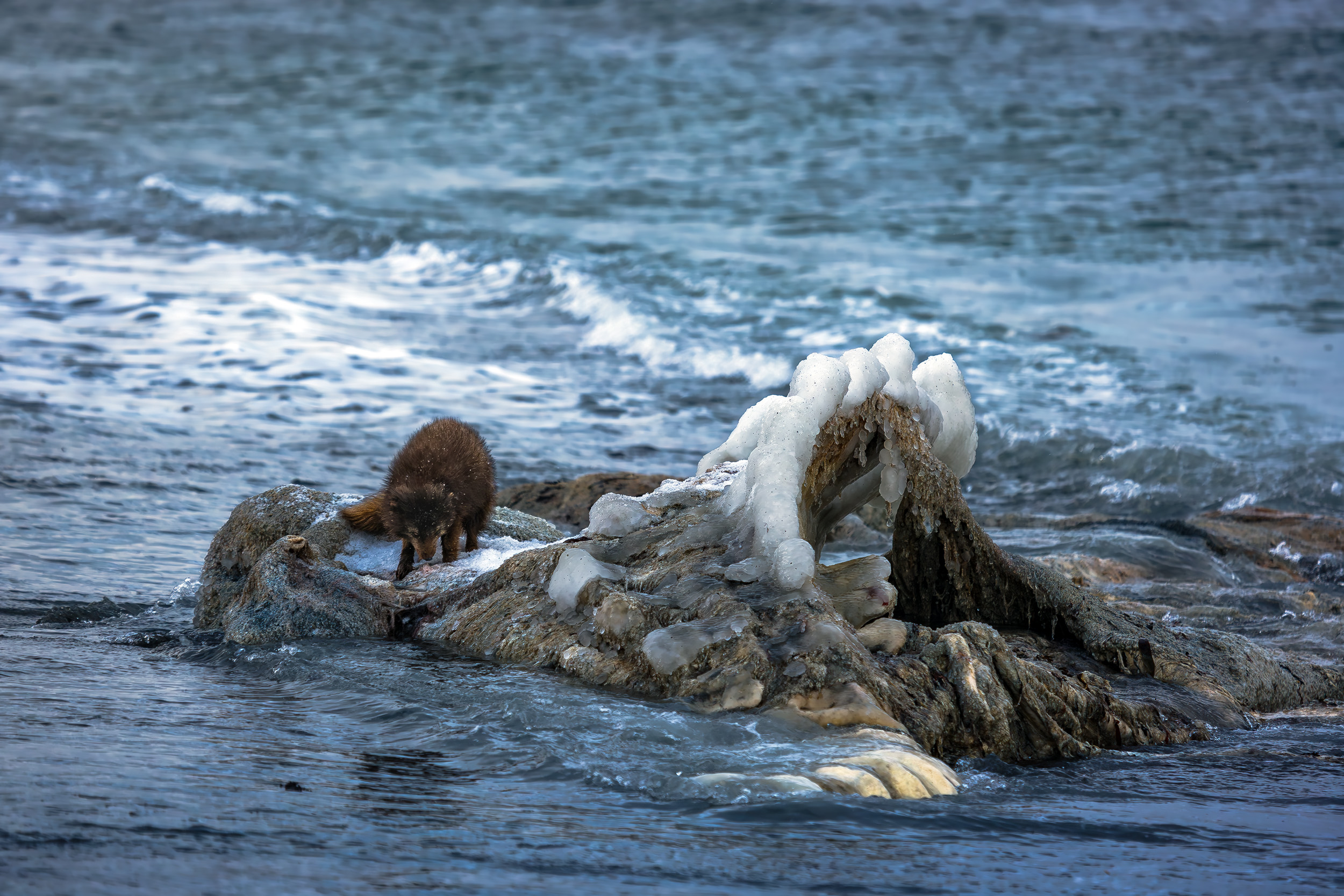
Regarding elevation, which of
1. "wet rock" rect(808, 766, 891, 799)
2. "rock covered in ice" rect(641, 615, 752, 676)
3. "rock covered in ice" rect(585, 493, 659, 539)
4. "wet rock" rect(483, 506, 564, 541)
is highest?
"rock covered in ice" rect(585, 493, 659, 539)

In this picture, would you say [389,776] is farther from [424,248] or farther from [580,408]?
[424,248]

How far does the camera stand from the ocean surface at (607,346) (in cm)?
319

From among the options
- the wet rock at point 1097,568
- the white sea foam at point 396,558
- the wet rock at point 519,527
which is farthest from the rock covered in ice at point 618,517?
the wet rock at point 1097,568

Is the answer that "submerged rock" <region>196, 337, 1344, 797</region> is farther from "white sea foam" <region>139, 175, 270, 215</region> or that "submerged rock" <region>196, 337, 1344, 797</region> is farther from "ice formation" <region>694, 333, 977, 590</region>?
"white sea foam" <region>139, 175, 270, 215</region>

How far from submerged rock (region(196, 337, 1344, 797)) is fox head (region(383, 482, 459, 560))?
0.59 feet

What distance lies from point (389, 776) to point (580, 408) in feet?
26.5

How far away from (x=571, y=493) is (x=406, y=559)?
2.43 metres

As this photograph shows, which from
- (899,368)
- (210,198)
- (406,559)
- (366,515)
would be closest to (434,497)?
(406,559)

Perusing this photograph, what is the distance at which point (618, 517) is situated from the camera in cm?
486

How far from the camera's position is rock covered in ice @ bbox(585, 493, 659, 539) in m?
4.85

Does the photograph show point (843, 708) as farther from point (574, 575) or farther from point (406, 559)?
point (406, 559)

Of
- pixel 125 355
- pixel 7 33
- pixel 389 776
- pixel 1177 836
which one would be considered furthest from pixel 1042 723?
pixel 7 33

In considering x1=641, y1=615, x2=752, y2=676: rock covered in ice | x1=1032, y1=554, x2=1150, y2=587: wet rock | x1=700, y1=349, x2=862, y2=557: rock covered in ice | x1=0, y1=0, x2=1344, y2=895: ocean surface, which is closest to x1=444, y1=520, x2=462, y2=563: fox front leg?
x1=0, y1=0, x2=1344, y2=895: ocean surface

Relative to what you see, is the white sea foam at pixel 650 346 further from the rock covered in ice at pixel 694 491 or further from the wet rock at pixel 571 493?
the rock covered in ice at pixel 694 491
